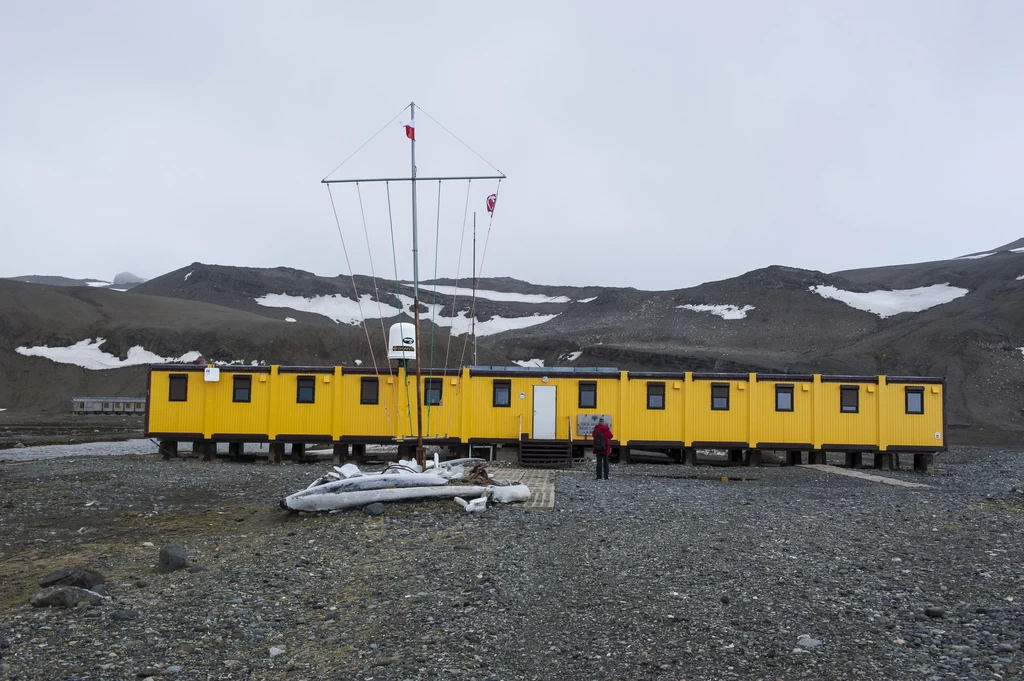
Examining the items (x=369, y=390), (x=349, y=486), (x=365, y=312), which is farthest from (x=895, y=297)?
(x=349, y=486)

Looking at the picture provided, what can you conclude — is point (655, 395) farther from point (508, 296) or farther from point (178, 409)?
point (508, 296)

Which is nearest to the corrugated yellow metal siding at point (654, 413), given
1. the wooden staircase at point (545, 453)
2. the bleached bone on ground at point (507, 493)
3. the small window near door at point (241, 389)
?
the wooden staircase at point (545, 453)

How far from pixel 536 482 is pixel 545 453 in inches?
291

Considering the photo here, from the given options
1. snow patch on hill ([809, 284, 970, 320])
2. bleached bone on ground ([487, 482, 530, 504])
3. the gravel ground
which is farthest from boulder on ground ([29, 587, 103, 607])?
snow patch on hill ([809, 284, 970, 320])

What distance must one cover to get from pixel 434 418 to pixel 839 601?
20.7 m

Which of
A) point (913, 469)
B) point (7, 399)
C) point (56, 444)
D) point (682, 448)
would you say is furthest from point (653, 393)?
point (7, 399)

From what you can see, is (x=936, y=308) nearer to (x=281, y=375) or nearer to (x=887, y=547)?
(x=281, y=375)

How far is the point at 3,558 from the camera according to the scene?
35.6 feet

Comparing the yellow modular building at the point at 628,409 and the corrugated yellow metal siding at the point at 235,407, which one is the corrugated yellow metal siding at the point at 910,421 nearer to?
the yellow modular building at the point at 628,409

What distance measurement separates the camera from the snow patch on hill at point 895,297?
90.8 m

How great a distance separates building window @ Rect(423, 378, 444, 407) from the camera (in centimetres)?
2780

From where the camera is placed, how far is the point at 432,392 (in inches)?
1106

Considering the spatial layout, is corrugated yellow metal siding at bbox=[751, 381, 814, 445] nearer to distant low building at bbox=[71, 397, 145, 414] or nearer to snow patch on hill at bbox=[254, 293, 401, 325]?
distant low building at bbox=[71, 397, 145, 414]

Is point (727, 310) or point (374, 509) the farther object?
point (727, 310)
